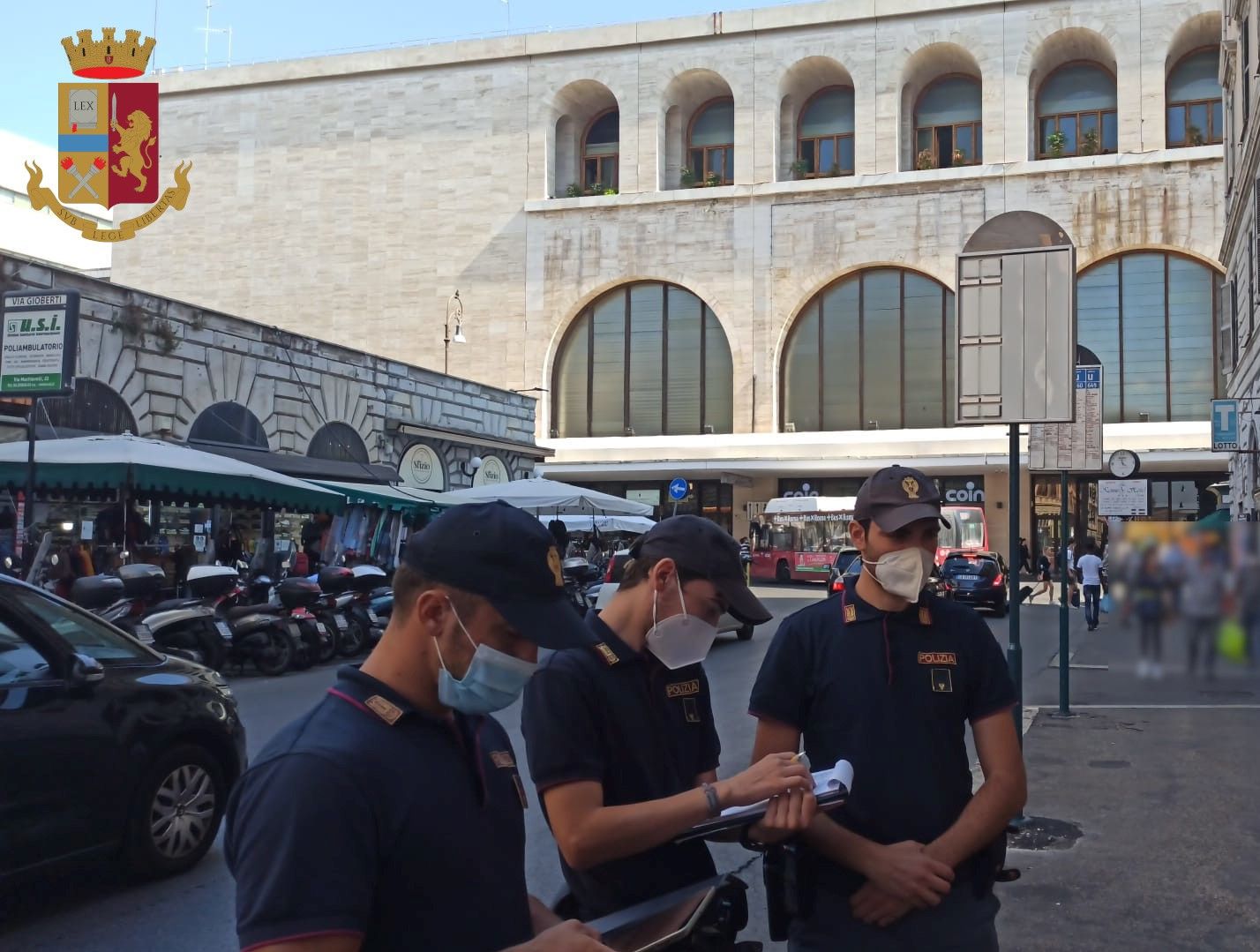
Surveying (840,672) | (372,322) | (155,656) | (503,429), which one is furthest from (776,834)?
(372,322)

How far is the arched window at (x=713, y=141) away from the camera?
1710 inches

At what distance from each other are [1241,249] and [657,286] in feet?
69.8

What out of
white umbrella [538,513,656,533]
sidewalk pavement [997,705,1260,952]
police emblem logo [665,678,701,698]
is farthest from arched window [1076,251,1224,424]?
police emblem logo [665,678,701,698]

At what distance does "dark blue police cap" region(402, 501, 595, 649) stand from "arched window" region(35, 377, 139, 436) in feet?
56.2

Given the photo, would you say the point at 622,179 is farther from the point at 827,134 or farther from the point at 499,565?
the point at 499,565

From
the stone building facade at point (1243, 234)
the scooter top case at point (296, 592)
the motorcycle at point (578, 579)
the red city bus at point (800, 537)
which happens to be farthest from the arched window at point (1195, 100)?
the scooter top case at point (296, 592)

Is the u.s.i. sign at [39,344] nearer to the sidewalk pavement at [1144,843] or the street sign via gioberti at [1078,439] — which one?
the street sign via gioberti at [1078,439]

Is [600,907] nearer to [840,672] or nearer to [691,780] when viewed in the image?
[691,780]

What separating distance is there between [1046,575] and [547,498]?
1751cm

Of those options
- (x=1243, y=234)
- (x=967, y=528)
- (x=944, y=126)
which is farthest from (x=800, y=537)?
(x=1243, y=234)

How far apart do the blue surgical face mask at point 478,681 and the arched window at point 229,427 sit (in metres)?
20.2

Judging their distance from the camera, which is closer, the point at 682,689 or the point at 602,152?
the point at 682,689

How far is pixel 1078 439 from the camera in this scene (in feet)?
30.5

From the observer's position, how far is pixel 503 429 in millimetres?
32031
